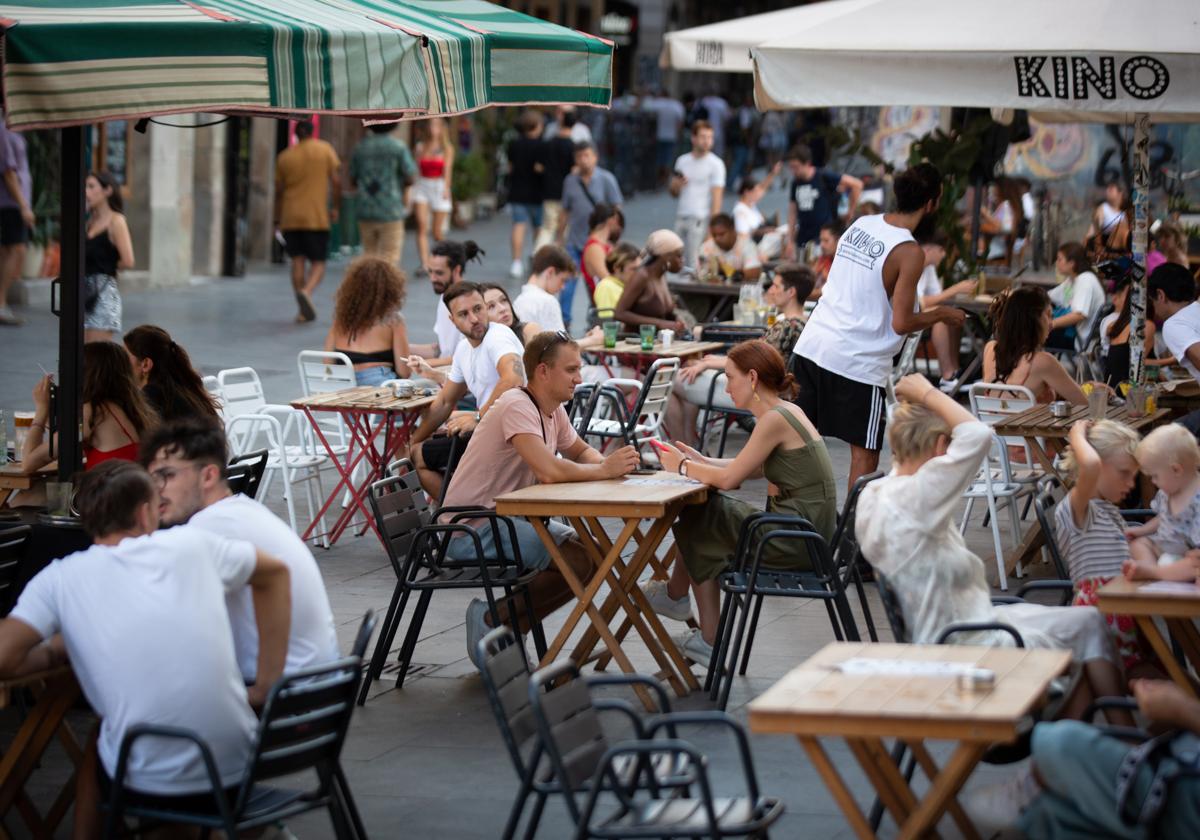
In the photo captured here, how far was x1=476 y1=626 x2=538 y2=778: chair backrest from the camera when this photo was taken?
4219 mm

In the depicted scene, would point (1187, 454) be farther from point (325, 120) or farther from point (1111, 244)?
point (325, 120)

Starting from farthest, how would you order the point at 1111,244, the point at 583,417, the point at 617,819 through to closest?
the point at 1111,244
the point at 583,417
the point at 617,819

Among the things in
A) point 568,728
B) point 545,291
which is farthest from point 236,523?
point 545,291

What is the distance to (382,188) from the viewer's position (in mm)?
17656

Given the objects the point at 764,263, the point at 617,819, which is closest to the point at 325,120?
the point at 764,263

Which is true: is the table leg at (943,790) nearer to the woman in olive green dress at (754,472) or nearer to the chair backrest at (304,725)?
the chair backrest at (304,725)

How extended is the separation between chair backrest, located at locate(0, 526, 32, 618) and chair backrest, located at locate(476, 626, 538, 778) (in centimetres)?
173

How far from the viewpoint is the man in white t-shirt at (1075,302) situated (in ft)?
39.6

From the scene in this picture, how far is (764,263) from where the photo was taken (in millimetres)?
15500

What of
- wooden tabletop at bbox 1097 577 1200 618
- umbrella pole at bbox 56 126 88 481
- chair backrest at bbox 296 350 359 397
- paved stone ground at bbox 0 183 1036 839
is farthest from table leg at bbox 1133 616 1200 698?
chair backrest at bbox 296 350 359 397

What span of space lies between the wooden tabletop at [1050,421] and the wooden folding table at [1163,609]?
7.15 feet

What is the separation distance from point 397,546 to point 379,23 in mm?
2004

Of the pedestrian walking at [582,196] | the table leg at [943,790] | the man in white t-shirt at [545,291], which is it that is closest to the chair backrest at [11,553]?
the table leg at [943,790]

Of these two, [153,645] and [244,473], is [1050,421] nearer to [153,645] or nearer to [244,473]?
[244,473]
